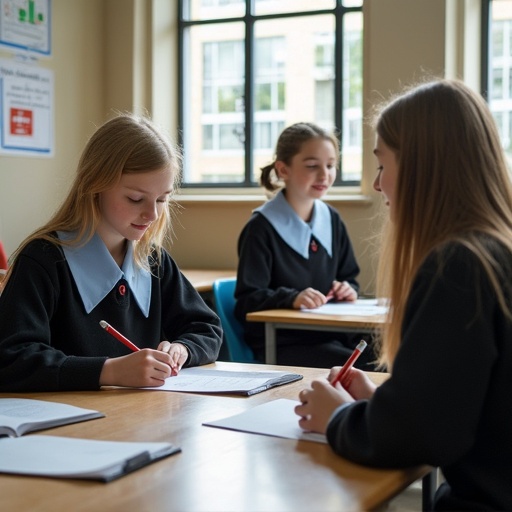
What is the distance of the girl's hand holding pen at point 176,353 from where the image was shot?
1.86 m

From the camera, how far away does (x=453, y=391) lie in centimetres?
113

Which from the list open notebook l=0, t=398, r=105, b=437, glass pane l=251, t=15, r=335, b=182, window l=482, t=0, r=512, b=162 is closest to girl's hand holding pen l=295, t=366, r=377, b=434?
open notebook l=0, t=398, r=105, b=437

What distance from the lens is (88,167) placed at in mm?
2004

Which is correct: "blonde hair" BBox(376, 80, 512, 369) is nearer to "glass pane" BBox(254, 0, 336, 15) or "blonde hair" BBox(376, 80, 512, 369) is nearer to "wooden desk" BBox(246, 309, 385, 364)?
"wooden desk" BBox(246, 309, 385, 364)

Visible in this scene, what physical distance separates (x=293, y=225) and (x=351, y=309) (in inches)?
20.5

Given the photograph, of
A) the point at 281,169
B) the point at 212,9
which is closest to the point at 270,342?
the point at 281,169

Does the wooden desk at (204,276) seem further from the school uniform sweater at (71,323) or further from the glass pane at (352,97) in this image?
the school uniform sweater at (71,323)

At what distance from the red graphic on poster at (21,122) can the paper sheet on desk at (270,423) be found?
10.4 ft

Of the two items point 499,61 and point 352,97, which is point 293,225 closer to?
point 352,97

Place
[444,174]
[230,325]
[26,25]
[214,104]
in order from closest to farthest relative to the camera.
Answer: [444,174]
[230,325]
[26,25]
[214,104]

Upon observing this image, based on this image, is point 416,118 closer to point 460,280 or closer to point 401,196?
point 401,196

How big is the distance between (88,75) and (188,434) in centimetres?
→ 379

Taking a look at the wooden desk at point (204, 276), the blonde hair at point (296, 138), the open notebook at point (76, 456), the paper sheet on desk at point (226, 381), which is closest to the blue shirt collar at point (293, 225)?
the blonde hair at point (296, 138)

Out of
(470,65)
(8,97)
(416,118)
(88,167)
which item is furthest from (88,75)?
(416,118)
